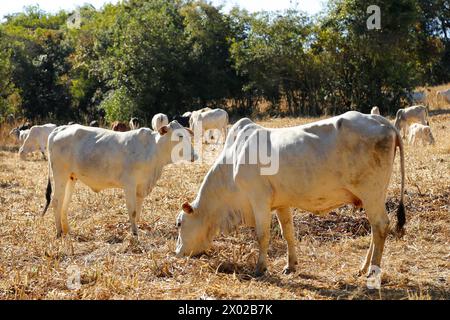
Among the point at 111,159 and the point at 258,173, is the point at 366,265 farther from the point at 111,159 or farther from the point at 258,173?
the point at 111,159

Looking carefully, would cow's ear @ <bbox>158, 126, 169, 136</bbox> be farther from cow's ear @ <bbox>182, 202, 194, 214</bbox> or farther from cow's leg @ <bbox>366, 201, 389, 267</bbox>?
cow's leg @ <bbox>366, 201, 389, 267</bbox>

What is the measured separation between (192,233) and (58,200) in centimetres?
237

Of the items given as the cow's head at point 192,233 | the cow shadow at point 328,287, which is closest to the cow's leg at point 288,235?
Answer: the cow shadow at point 328,287

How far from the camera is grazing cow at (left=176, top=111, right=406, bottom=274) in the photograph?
5664mm

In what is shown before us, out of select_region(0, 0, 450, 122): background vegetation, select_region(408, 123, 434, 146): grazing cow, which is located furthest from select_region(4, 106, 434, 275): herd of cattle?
select_region(0, 0, 450, 122): background vegetation

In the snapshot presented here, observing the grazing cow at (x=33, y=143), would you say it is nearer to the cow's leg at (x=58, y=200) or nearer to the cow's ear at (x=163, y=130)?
the cow's leg at (x=58, y=200)

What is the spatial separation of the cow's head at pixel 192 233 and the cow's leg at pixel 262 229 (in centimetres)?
67

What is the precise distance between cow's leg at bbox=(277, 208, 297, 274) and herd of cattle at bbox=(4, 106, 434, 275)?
1 cm

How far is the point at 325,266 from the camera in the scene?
6.36 m

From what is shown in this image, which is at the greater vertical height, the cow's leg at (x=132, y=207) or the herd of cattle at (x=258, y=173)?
the herd of cattle at (x=258, y=173)

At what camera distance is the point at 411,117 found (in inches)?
748

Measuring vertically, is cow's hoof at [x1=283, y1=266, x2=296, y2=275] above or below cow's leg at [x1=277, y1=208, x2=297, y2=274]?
below

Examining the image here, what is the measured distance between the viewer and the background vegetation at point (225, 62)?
24641mm

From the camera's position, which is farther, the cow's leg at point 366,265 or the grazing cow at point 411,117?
the grazing cow at point 411,117
